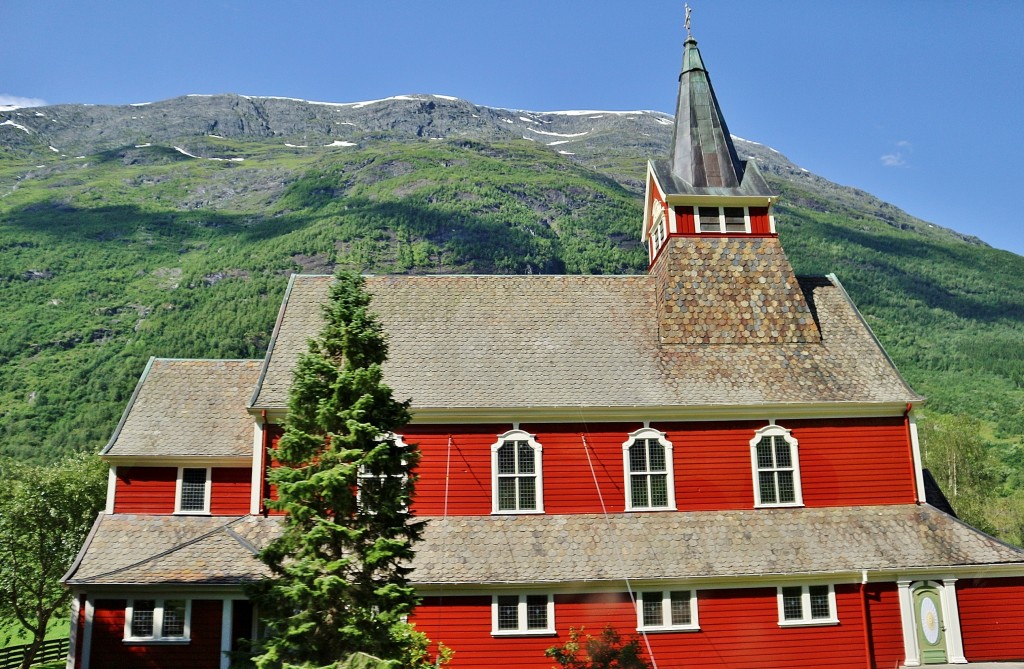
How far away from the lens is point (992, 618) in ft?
68.4

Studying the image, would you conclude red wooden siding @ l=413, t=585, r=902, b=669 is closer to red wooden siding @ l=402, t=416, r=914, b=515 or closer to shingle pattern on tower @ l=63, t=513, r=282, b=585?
red wooden siding @ l=402, t=416, r=914, b=515

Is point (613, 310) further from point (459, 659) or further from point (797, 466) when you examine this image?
point (459, 659)

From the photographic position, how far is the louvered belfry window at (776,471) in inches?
887

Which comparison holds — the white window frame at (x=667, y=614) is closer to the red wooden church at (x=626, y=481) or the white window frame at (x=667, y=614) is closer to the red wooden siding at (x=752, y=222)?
the red wooden church at (x=626, y=481)

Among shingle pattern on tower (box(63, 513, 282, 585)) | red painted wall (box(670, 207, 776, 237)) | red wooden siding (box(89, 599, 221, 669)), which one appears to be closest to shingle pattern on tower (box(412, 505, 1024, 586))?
shingle pattern on tower (box(63, 513, 282, 585))

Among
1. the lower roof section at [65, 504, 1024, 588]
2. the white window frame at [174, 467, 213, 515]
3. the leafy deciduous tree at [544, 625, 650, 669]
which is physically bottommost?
the leafy deciduous tree at [544, 625, 650, 669]

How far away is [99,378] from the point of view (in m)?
98.8

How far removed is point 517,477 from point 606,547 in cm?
307

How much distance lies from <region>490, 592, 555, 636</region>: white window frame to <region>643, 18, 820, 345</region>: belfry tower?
28.4 feet

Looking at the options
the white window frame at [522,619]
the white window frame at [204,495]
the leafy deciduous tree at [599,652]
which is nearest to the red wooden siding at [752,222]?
the white window frame at [522,619]

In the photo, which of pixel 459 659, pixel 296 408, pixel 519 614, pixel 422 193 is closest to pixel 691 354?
pixel 519 614

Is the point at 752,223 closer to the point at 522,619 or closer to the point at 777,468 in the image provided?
the point at 777,468

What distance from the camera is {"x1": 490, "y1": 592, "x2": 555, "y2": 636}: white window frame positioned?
798 inches

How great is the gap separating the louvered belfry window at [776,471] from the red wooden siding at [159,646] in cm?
1474
